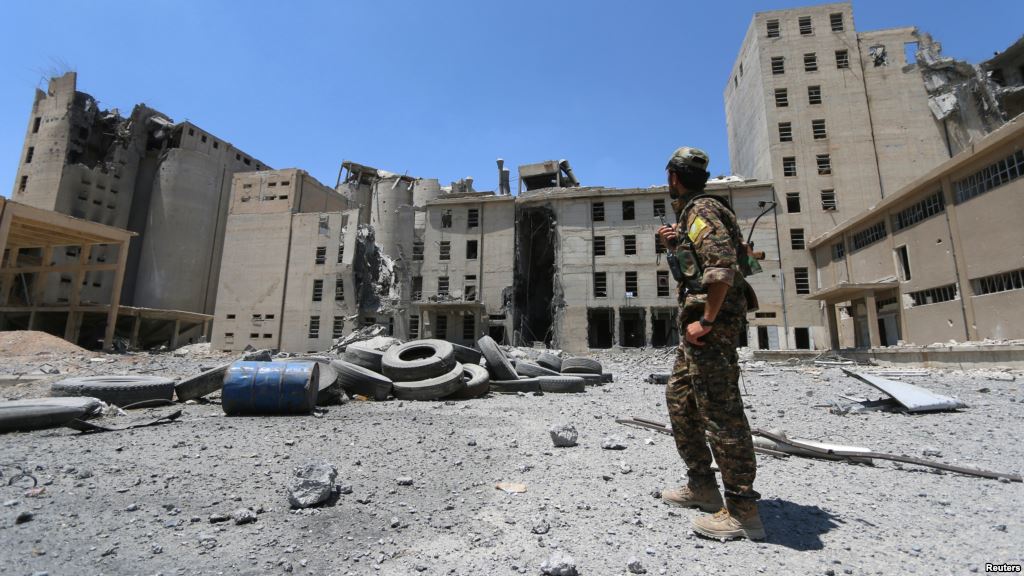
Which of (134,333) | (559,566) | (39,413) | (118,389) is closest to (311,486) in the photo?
(559,566)

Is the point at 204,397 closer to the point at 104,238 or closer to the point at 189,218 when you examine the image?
the point at 104,238

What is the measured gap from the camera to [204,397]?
856cm

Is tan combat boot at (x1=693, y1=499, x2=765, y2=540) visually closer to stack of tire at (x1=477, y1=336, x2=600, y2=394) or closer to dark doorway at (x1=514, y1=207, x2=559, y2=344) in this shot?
stack of tire at (x1=477, y1=336, x2=600, y2=394)

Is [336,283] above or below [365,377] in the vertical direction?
above

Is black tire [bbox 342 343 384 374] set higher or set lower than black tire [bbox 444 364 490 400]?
higher

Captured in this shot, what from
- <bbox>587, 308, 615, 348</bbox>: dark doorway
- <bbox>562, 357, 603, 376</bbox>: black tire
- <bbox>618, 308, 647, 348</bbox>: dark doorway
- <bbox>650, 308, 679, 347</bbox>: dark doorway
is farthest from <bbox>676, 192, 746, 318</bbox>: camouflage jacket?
<bbox>587, 308, 615, 348</bbox>: dark doorway

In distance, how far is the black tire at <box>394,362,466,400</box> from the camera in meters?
8.88

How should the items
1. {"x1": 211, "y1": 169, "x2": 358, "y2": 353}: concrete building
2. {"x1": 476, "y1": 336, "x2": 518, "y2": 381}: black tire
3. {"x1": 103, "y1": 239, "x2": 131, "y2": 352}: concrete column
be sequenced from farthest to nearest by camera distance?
{"x1": 211, "y1": 169, "x2": 358, "y2": 353}: concrete building, {"x1": 103, "y1": 239, "x2": 131, "y2": 352}: concrete column, {"x1": 476, "y1": 336, "x2": 518, "y2": 381}: black tire

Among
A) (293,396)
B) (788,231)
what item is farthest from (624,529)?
(788,231)

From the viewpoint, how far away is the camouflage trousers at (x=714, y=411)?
268cm

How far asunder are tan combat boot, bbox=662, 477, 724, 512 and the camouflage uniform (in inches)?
1.7

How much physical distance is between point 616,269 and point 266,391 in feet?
91.4

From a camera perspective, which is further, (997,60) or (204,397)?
(997,60)

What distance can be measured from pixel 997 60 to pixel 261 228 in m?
59.8
